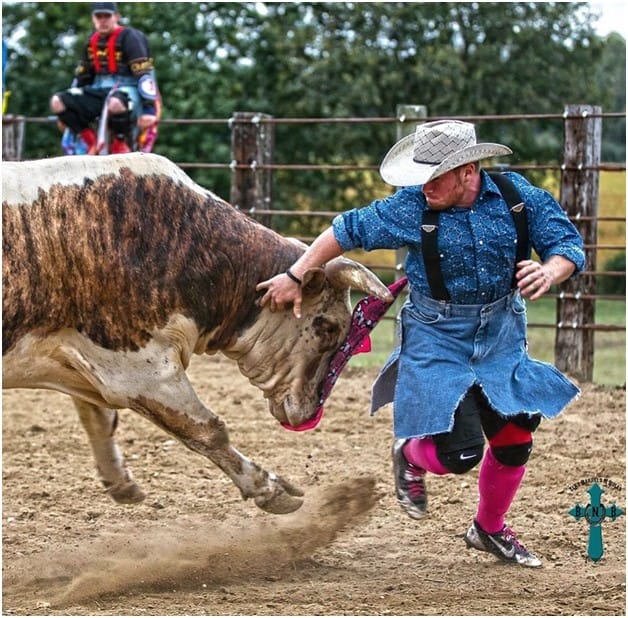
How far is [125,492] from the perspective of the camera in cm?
483

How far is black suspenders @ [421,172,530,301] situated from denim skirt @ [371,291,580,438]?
76 millimetres

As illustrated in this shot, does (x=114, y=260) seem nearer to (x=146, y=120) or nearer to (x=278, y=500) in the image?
(x=278, y=500)

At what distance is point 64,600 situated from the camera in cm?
396

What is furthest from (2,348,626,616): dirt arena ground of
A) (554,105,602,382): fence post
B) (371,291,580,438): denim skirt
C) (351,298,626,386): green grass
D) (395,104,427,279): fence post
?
(351,298,626,386): green grass

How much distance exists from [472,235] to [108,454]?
185 cm

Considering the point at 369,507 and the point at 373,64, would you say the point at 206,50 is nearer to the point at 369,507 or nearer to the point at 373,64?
the point at 373,64

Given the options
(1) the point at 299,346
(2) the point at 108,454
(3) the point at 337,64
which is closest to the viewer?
(1) the point at 299,346

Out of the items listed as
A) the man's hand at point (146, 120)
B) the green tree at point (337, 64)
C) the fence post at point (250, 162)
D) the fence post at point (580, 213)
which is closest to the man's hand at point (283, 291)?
the fence post at point (580, 213)

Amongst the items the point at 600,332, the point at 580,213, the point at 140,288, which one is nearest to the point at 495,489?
the point at 140,288

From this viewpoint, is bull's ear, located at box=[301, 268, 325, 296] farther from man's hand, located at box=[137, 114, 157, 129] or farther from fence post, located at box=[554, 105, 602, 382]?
man's hand, located at box=[137, 114, 157, 129]

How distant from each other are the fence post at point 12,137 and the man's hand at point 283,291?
272 inches

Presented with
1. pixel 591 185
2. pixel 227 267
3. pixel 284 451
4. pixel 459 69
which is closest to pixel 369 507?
pixel 227 267

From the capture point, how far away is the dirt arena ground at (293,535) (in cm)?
393

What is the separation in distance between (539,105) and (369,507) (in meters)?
15.2
